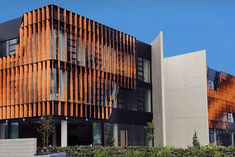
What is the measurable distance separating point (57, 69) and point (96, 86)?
6655mm

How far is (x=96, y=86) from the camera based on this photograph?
50.5 meters

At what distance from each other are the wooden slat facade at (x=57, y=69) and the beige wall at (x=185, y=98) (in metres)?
12.7

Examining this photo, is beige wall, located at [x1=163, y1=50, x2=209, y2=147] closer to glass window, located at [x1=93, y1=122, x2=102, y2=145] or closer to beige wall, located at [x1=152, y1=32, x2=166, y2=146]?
beige wall, located at [x1=152, y1=32, x2=166, y2=146]

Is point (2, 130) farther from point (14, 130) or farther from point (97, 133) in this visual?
point (97, 133)

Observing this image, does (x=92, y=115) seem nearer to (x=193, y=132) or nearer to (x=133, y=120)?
(x=133, y=120)

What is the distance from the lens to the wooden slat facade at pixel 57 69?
4541cm

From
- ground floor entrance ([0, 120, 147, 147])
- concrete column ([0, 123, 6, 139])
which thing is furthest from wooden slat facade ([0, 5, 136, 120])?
concrete column ([0, 123, 6, 139])

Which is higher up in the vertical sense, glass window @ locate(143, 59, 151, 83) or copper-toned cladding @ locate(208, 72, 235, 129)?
glass window @ locate(143, 59, 151, 83)

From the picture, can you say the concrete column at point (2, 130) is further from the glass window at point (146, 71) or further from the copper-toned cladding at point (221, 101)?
the copper-toned cladding at point (221, 101)

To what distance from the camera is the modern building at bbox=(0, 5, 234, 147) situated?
4606 centimetres

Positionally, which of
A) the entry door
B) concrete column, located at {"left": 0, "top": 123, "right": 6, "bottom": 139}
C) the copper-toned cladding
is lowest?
the entry door

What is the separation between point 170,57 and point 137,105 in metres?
9.24

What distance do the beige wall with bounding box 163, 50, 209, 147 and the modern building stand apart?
141 millimetres

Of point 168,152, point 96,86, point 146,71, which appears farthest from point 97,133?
point 168,152
